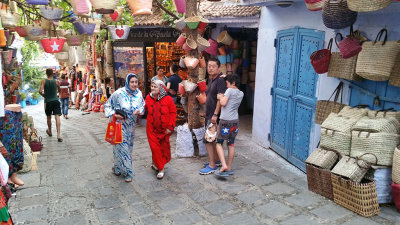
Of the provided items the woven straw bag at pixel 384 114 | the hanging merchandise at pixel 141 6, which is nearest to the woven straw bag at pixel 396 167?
the woven straw bag at pixel 384 114

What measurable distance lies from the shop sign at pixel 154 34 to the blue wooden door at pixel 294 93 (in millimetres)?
4277

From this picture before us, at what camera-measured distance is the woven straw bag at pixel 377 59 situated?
4.25 m

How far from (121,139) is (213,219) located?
2081 millimetres

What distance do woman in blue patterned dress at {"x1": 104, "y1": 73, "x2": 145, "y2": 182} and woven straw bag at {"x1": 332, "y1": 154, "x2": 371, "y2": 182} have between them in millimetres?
3272

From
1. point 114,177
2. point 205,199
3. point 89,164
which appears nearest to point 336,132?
point 205,199

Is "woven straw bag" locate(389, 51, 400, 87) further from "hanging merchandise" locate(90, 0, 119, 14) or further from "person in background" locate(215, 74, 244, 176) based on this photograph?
"hanging merchandise" locate(90, 0, 119, 14)

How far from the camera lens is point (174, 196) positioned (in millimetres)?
5121

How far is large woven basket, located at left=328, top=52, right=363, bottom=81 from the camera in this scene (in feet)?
15.6

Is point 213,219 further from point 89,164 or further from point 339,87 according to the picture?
point 89,164

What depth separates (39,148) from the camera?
757cm

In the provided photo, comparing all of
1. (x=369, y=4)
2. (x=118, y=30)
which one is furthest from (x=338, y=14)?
(x=118, y=30)

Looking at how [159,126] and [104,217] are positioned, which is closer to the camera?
[104,217]

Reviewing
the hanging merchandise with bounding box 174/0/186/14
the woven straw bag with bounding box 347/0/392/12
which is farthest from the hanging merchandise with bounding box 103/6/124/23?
the woven straw bag with bounding box 347/0/392/12

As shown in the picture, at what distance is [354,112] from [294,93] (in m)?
1.61
